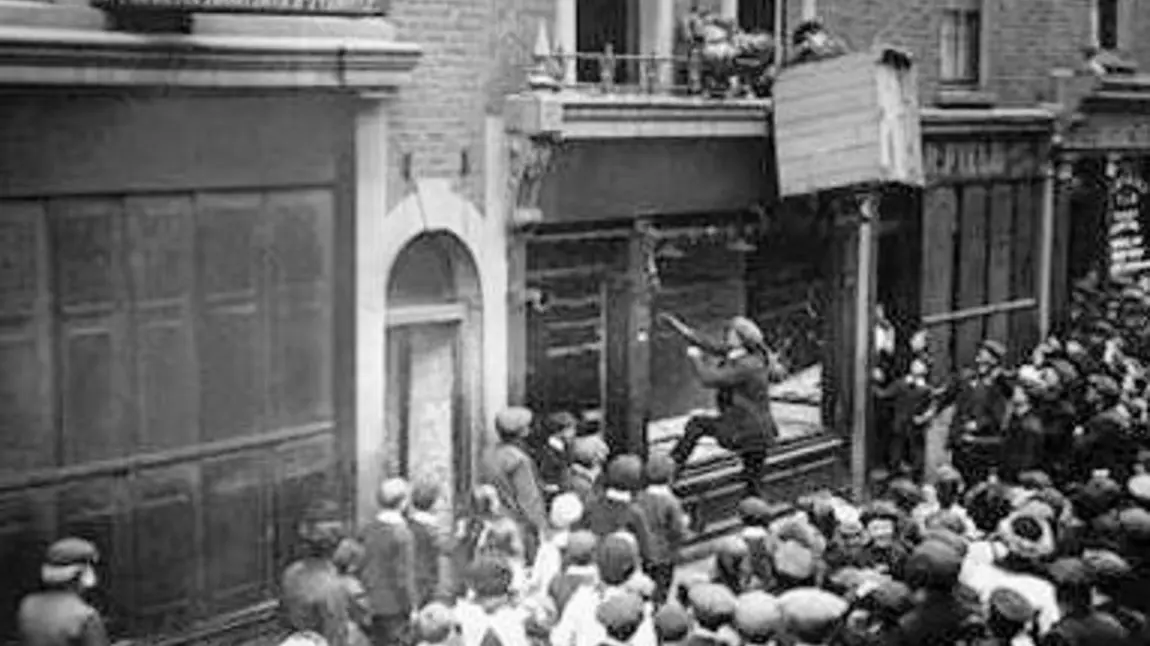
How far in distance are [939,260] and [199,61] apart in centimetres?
1036

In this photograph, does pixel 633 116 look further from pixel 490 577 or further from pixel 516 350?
pixel 490 577

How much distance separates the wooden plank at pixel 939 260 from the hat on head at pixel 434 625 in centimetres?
1132

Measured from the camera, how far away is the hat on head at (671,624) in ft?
26.5

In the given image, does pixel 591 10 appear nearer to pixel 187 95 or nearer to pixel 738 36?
pixel 738 36

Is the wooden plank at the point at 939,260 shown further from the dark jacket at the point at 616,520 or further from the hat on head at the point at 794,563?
the hat on head at the point at 794,563

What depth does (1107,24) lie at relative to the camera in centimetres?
2227

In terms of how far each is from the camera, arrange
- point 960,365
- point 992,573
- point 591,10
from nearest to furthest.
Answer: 1. point 992,573
2. point 591,10
3. point 960,365

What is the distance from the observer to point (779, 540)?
372 inches

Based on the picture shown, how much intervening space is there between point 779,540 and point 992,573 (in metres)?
1.18

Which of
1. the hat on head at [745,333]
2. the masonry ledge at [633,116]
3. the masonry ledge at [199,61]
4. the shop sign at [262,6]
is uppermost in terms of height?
the shop sign at [262,6]

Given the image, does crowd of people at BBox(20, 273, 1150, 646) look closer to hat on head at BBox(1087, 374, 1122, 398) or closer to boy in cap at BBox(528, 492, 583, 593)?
boy in cap at BBox(528, 492, 583, 593)

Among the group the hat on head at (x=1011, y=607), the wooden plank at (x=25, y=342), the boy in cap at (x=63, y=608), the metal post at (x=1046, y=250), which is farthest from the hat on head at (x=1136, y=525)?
the metal post at (x=1046, y=250)

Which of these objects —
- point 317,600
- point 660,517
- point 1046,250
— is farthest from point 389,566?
point 1046,250

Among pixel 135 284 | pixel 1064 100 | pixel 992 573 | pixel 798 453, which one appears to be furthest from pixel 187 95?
pixel 1064 100
